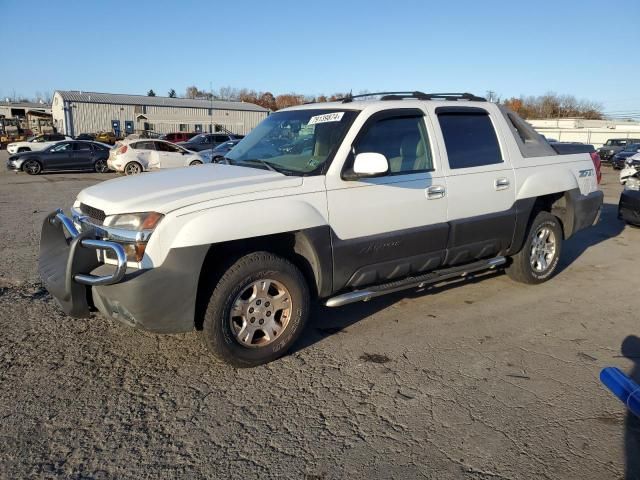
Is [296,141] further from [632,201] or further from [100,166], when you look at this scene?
[100,166]

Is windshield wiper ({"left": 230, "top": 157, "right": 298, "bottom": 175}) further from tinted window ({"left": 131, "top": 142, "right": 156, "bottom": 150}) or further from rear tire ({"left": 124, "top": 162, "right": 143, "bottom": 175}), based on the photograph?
tinted window ({"left": 131, "top": 142, "right": 156, "bottom": 150})

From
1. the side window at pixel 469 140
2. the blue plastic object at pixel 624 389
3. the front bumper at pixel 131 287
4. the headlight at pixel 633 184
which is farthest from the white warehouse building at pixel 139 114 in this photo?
the blue plastic object at pixel 624 389

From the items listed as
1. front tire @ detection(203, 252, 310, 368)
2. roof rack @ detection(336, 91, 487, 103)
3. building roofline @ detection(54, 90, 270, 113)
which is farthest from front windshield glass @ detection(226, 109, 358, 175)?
building roofline @ detection(54, 90, 270, 113)

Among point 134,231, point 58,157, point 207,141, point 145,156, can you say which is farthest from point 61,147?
point 134,231

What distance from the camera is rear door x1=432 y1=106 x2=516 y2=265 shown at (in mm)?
4598

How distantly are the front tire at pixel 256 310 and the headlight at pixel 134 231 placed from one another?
58 centimetres

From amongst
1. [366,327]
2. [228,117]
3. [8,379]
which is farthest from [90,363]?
[228,117]

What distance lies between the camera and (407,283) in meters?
4.42

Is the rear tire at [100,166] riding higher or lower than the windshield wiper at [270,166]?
lower

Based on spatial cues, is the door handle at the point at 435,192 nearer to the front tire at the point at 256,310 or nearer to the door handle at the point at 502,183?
the door handle at the point at 502,183

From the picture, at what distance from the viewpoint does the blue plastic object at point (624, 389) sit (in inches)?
110

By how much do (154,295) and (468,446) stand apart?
6.89ft

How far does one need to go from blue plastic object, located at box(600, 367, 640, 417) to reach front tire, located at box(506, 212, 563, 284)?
261cm

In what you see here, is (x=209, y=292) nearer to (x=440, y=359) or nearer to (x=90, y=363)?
(x=90, y=363)
